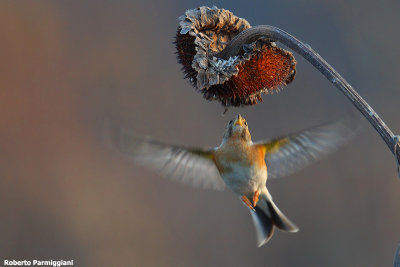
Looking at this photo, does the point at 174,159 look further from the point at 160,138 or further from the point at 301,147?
the point at 160,138

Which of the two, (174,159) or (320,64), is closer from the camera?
(320,64)

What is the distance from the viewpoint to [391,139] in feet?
5.10

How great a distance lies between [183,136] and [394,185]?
4.97ft

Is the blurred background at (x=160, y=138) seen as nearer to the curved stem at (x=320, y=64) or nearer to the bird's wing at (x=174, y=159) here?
the bird's wing at (x=174, y=159)

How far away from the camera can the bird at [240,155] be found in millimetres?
2141

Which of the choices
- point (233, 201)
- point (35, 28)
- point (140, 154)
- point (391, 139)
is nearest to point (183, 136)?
point (233, 201)

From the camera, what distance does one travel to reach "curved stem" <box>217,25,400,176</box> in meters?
1.58

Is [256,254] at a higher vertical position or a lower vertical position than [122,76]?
lower

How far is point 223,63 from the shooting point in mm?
1985

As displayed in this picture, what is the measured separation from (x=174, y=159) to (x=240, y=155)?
288mm

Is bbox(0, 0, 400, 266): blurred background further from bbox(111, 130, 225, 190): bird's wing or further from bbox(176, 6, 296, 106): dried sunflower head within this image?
bbox(176, 6, 296, 106): dried sunflower head

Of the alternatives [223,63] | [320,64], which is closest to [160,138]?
[223,63]

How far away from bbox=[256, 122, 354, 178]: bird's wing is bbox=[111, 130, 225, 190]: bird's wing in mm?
256

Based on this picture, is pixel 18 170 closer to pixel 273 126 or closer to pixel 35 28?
pixel 35 28
